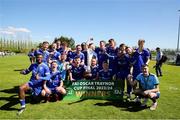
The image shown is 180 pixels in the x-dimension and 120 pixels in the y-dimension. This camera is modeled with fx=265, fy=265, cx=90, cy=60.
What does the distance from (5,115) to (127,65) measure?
183 inches

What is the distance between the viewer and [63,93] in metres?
9.48

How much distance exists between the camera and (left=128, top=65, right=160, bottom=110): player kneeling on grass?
863 cm

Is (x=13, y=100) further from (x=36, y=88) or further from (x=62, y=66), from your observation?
(x=62, y=66)

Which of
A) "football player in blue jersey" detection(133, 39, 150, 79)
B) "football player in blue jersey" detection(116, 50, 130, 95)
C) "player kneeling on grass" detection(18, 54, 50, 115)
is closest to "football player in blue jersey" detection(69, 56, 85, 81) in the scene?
"football player in blue jersey" detection(116, 50, 130, 95)

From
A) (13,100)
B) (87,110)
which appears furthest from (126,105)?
(13,100)

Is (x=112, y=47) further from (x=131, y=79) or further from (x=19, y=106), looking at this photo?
(x=19, y=106)

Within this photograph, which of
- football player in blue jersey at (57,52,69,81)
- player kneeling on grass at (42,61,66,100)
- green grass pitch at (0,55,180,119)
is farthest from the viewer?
football player in blue jersey at (57,52,69,81)

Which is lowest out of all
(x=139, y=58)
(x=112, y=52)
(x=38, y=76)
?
(x=38, y=76)

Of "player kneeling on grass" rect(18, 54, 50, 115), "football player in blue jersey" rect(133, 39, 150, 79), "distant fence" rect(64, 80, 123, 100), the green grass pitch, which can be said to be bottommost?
the green grass pitch

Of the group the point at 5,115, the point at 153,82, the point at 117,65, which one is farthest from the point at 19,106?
the point at 153,82

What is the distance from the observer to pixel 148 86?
8812 mm

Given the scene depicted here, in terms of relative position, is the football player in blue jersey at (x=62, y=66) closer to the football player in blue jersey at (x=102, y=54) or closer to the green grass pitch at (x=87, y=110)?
the green grass pitch at (x=87, y=110)

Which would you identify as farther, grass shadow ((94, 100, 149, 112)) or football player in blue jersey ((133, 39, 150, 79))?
football player in blue jersey ((133, 39, 150, 79))

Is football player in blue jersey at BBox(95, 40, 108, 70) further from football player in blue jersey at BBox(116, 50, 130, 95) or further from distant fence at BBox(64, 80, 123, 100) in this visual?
distant fence at BBox(64, 80, 123, 100)
